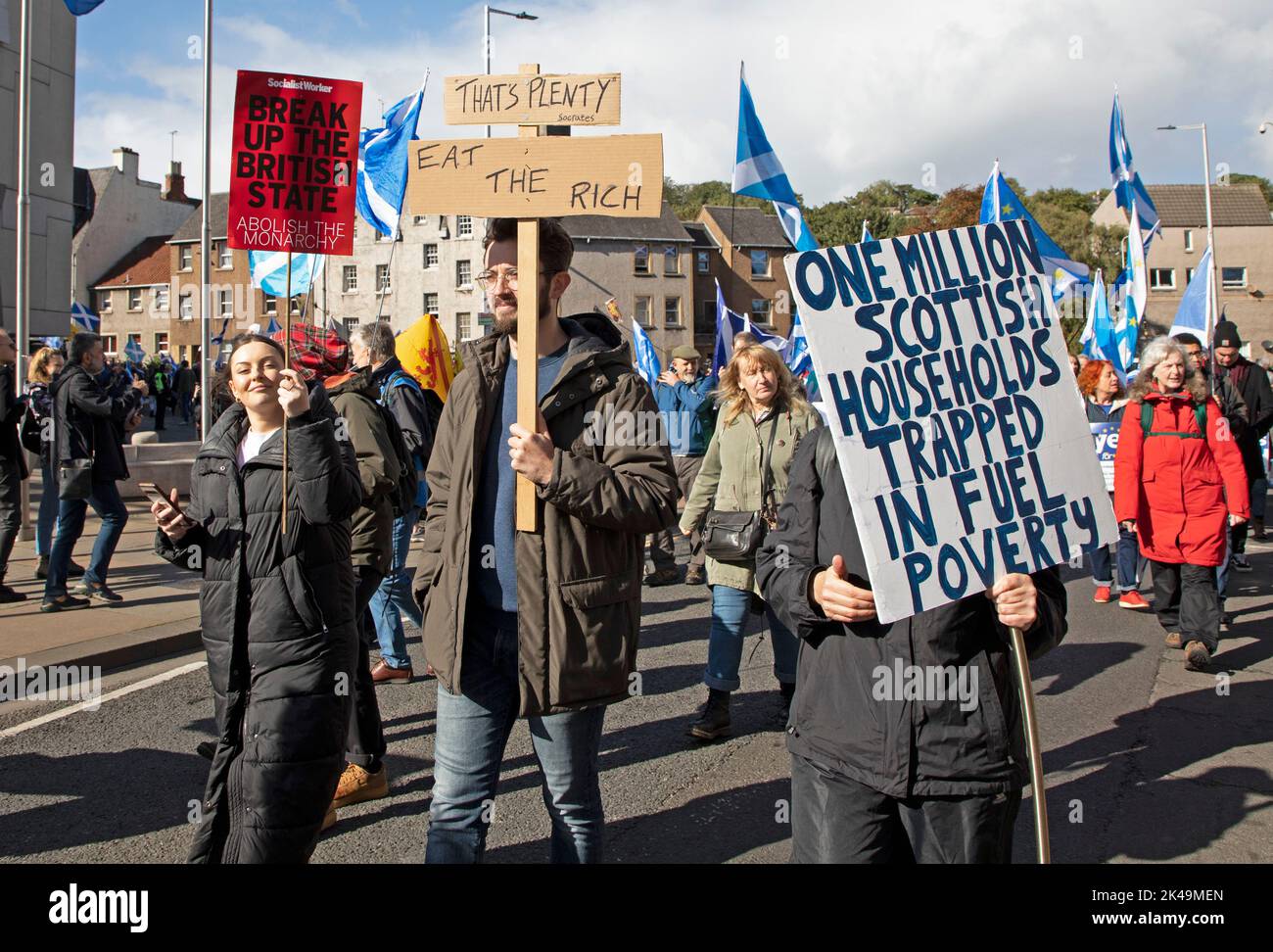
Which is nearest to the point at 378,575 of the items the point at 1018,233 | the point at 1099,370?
the point at 1018,233

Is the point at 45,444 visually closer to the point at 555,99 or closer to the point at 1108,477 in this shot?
the point at 555,99

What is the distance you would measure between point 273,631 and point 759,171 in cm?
1078

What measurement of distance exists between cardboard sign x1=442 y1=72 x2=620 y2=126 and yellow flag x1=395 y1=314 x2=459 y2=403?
194 inches

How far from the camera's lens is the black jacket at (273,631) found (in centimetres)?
332

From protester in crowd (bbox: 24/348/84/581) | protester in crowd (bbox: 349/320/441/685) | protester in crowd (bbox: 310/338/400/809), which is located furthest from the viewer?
protester in crowd (bbox: 24/348/84/581)

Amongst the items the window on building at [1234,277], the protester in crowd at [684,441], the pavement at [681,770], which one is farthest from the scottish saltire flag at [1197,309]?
the window on building at [1234,277]

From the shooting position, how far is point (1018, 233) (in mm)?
2779

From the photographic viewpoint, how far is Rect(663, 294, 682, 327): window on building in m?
61.0

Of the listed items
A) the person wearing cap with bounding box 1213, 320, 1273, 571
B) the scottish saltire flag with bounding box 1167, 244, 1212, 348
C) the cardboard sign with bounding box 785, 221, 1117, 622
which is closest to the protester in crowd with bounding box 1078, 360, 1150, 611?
the person wearing cap with bounding box 1213, 320, 1273, 571

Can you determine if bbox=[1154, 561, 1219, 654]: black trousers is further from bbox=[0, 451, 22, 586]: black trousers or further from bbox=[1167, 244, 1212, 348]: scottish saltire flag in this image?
bbox=[0, 451, 22, 586]: black trousers

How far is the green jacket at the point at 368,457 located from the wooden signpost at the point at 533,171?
179cm

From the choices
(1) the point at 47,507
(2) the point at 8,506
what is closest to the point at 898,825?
(2) the point at 8,506

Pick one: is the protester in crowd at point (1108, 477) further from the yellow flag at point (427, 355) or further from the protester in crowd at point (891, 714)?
the protester in crowd at point (891, 714)

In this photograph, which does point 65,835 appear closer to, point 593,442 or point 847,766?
point 593,442
